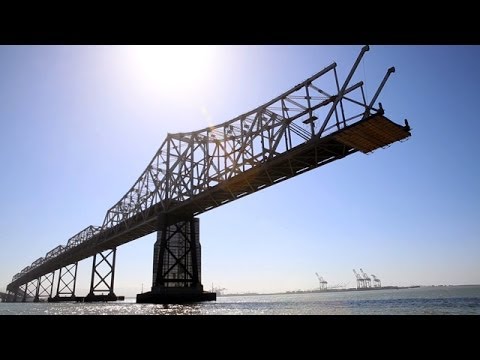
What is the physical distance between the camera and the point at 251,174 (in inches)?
1656

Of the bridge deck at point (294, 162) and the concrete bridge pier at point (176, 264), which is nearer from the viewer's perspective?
the bridge deck at point (294, 162)

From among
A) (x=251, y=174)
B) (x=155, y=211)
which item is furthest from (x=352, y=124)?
(x=155, y=211)

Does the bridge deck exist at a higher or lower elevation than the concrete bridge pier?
higher

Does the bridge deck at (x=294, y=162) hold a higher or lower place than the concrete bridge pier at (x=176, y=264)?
higher

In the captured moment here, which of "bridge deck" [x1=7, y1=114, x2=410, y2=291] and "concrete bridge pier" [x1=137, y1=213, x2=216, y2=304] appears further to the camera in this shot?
"concrete bridge pier" [x1=137, y1=213, x2=216, y2=304]
